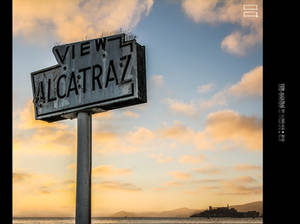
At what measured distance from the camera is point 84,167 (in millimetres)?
12789

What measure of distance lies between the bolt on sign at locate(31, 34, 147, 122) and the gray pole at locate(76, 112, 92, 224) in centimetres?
47

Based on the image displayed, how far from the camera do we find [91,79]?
13.0 metres

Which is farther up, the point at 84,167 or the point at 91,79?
the point at 91,79

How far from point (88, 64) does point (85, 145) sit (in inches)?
105

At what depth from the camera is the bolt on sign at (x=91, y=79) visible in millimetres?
12281

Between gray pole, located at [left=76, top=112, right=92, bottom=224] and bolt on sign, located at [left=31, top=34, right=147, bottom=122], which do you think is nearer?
bolt on sign, located at [left=31, top=34, right=147, bottom=122]

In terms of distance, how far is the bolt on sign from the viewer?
12.3 metres

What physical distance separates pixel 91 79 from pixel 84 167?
9.41ft

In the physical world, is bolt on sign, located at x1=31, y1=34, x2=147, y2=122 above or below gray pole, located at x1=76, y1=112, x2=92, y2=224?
above

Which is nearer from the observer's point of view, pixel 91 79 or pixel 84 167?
pixel 84 167

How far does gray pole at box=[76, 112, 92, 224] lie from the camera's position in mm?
Answer: 12531

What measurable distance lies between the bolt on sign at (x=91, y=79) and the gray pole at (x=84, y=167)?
1.56ft
